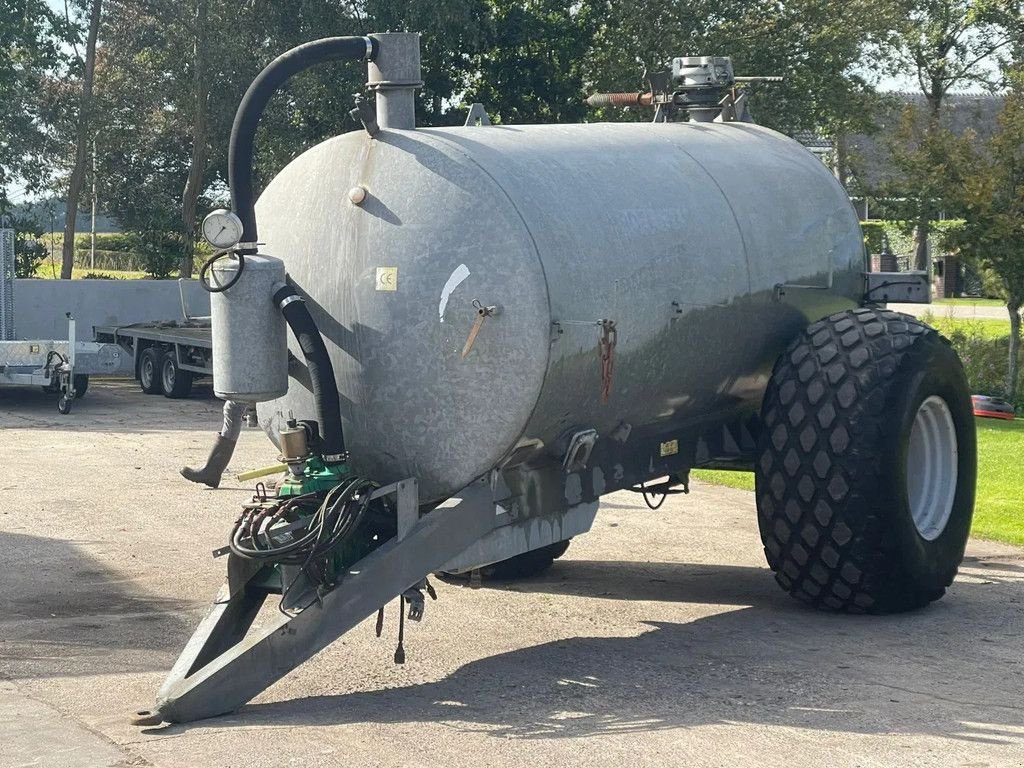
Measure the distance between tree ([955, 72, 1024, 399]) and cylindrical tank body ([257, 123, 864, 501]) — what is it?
1301 centimetres

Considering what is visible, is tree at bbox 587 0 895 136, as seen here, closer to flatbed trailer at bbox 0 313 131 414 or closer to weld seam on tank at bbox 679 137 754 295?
flatbed trailer at bbox 0 313 131 414

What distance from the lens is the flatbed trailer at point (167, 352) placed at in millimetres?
21391

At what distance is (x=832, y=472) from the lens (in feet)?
27.2

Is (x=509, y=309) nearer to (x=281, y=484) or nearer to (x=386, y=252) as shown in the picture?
(x=386, y=252)

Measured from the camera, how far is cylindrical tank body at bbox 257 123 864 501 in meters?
6.96

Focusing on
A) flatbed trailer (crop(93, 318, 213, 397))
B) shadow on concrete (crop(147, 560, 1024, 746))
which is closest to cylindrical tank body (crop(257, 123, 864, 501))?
shadow on concrete (crop(147, 560, 1024, 746))

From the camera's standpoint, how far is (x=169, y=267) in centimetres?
3259

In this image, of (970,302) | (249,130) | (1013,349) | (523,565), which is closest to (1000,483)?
(523,565)

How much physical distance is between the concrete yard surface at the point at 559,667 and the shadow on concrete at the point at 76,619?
0.02 m

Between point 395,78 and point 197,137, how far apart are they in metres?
23.9

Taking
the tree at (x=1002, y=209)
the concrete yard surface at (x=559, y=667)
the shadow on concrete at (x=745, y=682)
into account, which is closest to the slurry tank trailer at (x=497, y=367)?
the shadow on concrete at (x=745, y=682)

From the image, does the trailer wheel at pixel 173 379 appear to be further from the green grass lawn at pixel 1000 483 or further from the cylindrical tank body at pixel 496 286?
the cylindrical tank body at pixel 496 286

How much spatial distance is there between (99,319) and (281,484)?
19274 millimetres

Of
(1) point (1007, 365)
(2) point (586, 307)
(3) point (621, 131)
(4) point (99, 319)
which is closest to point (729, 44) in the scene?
(1) point (1007, 365)
